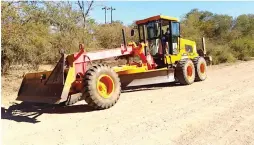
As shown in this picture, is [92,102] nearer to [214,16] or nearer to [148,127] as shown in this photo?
[148,127]

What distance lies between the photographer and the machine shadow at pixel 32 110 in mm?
6859

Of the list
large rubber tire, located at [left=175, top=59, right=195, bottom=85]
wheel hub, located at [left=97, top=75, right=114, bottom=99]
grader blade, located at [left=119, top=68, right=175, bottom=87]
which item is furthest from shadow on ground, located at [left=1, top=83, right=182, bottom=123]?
large rubber tire, located at [left=175, top=59, right=195, bottom=85]

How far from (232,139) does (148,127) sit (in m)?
1.42

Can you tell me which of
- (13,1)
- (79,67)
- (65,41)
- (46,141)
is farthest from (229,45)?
(46,141)

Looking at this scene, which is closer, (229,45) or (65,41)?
(65,41)

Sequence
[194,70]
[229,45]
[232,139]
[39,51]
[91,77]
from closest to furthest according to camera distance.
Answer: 1. [232,139]
2. [91,77]
3. [194,70]
4. [39,51]
5. [229,45]

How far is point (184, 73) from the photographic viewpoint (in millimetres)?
10461

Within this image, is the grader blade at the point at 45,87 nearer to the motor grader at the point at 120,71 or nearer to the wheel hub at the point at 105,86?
the motor grader at the point at 120,71

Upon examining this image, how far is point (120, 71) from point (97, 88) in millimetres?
1740

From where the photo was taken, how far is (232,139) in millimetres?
4848

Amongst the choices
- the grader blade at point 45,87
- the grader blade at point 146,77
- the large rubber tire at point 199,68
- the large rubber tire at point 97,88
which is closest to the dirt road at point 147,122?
the large rubber tire at point 97,88

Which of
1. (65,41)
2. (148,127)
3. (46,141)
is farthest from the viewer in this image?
(65,41)

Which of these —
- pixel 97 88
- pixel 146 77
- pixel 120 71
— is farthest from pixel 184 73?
pixel 97 88

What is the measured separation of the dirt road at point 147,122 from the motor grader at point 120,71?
384mm
